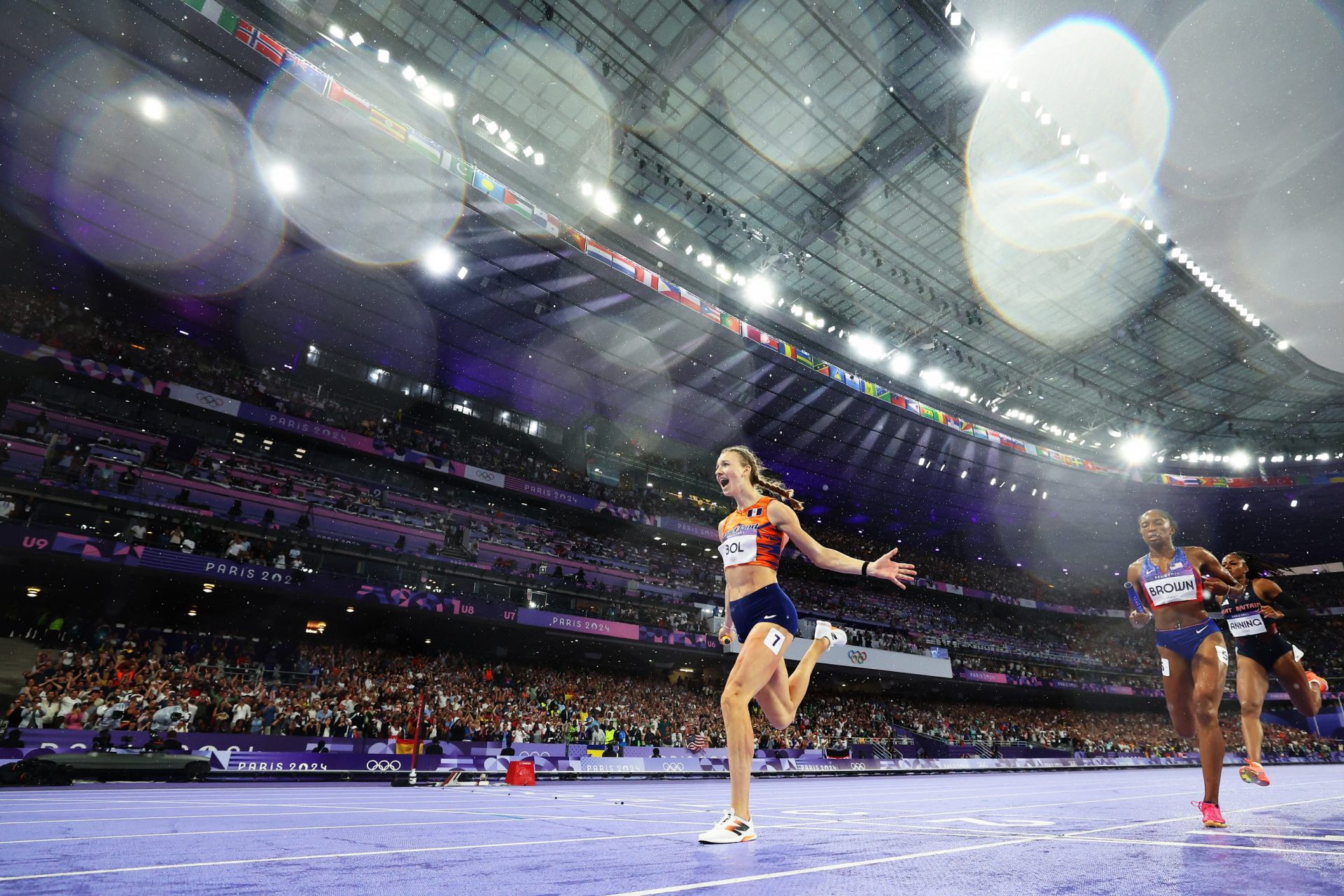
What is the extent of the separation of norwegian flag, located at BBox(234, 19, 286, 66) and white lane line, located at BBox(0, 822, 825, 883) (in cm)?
1809

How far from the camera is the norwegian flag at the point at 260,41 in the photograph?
14742 mm

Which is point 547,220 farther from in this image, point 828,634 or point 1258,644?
point 1258,644

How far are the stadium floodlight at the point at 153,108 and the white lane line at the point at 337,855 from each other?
2012cm

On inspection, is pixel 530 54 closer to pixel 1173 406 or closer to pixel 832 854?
pixel 832 854

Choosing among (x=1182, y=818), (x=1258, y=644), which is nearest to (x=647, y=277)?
(x=1258, y=644)

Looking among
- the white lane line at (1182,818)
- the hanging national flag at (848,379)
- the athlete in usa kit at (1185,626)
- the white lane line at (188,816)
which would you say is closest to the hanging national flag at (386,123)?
the white lane line at (188,816)

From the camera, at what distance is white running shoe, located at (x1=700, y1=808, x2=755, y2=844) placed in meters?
3.14

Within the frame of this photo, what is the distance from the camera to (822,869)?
2.36m

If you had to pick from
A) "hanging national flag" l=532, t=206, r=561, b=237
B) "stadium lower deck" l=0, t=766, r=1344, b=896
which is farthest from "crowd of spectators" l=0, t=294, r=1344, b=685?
"stadium lower deck" l=0, t=766, r=1344, b=896

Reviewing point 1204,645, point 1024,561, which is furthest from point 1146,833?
point 1024,561

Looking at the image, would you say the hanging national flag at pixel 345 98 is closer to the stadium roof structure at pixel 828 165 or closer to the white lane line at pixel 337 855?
the stadium roof structure at pixel 828 165

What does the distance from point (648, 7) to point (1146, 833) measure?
70.3ft

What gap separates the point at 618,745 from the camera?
61.8 feet

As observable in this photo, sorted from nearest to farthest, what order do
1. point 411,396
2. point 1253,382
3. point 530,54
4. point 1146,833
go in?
Result: 1. point 1146,833
2. point 530,54
3. point 411,396
4. point 1253,382
